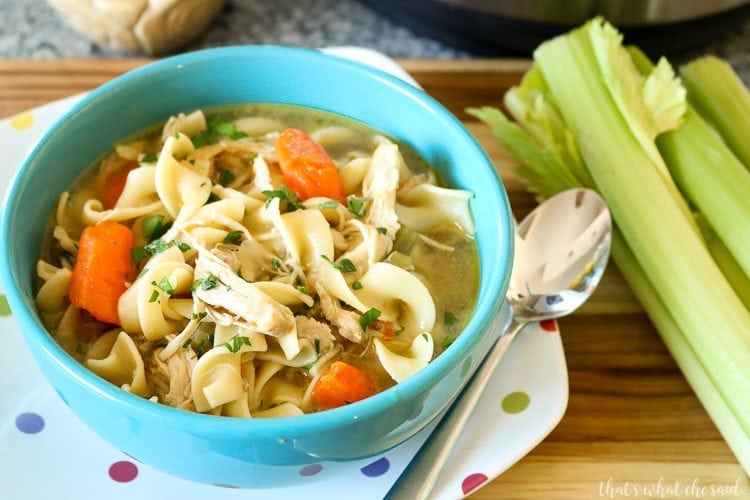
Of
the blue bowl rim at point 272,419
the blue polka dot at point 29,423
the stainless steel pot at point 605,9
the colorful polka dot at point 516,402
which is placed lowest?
the blue polka dot at point 29,423

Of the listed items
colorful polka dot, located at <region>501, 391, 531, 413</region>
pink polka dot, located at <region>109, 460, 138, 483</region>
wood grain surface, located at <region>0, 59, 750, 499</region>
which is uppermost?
colorful polka dot, located at <region>501, 391, 531, 413</region>

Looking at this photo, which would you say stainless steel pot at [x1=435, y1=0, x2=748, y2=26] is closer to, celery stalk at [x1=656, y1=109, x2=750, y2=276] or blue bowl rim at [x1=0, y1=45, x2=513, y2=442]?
celery stalk at [x1=656, y1=109, x2=750, y2=276]

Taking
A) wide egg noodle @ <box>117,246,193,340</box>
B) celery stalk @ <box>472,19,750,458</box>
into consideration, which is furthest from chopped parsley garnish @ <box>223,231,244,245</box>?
celery stalk @ <box>472,19,750,458</box>

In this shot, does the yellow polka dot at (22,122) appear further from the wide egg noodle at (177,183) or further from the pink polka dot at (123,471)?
the pink polka dot at (123,471)

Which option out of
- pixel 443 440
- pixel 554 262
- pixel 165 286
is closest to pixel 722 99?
pixel 554 262

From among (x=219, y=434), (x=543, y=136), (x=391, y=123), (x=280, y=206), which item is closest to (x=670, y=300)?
(x=543, y=136)

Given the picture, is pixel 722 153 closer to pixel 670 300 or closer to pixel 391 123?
pixel 670 300

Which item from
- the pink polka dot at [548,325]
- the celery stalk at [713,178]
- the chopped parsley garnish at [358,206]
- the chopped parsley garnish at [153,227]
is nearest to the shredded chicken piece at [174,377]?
the chopped parsley garnish at [153,227]
